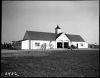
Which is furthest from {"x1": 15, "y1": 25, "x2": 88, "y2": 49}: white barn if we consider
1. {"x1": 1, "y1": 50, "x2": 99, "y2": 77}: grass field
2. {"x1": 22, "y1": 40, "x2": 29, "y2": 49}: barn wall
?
{"x1": 1, "y1": 50, "x2": 99, "y2": 77}: grass field

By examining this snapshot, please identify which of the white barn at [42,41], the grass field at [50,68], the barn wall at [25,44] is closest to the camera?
the grass field at [50,68]

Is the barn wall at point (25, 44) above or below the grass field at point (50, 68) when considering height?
above

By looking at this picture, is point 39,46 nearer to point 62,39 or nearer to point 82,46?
point 62,39

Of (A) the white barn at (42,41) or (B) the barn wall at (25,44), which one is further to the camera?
(A) the white barn at (42,41)

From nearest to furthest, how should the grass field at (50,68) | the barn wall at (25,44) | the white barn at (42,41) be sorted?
the grass field at (50,68) → the barn wall at (25,44) → the white barn at (42,41)

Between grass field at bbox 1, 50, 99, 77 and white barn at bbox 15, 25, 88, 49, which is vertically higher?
white barn at bbox 15, 25, 88, 49

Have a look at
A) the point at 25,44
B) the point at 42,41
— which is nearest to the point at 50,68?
the point at 25,44

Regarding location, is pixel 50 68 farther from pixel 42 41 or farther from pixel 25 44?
pixel 42 41

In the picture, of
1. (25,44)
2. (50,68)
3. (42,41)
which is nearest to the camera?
(50,68)

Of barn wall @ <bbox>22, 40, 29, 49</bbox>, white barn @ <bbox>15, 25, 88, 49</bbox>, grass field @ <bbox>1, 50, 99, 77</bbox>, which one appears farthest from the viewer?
white barn @ <bbox>15, 25, 88, 49</bbox>

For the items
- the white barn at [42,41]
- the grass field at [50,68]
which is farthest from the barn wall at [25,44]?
the grass field at [50,68]

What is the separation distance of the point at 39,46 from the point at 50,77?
2573cm

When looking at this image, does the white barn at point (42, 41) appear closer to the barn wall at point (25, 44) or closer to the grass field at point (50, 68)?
the barn wall at point (25, 44)

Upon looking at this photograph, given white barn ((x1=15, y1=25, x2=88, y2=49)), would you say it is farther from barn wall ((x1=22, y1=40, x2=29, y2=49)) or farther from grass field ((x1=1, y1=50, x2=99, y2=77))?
grass field ((x1=1, y1=50, x2=99, y2=77))
